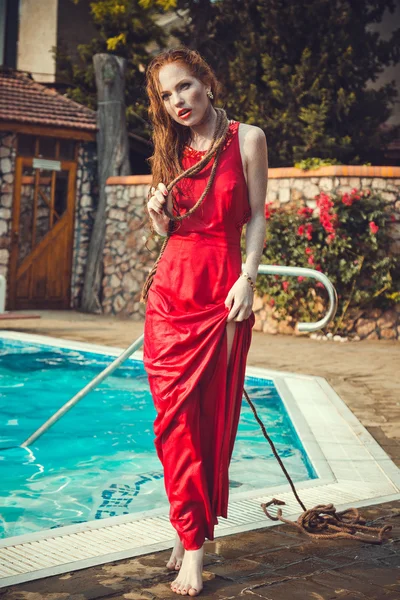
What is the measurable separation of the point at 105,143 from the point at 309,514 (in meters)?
11.8

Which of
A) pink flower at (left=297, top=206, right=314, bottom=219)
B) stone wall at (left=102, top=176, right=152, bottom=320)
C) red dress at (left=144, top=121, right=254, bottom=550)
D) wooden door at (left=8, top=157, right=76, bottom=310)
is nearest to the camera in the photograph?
red dress at (left=144, top=121, right=254, bottom=550)

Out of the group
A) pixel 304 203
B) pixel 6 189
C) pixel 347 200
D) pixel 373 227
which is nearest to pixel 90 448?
pixel 373 227

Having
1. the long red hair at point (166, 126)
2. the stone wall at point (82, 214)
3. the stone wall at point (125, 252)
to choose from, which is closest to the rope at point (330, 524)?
the long red hair at point (166, 126)

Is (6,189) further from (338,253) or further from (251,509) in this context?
(251,509)

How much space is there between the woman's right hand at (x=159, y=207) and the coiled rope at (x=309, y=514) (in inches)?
0.8

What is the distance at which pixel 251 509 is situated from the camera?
11.4ft

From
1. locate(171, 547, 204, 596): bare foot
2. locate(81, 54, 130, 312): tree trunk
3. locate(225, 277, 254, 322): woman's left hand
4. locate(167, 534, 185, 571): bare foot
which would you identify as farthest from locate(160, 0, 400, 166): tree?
locate(171, 547, 204, 596): bare foot

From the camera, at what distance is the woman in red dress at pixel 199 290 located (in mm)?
2666

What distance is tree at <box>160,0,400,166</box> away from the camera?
14102 millimetres

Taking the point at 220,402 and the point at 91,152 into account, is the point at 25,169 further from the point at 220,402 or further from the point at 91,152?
the point at 220,402

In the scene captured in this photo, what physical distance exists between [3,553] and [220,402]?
2.96 ft

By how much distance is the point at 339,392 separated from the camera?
694cm

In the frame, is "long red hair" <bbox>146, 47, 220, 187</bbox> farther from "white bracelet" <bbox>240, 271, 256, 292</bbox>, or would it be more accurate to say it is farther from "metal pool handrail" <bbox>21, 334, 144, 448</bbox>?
"metal pool handrail" <bbox>21, 334, 144, 448</bbox>

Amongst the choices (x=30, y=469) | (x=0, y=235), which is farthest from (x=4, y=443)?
(x=0, y=235)
